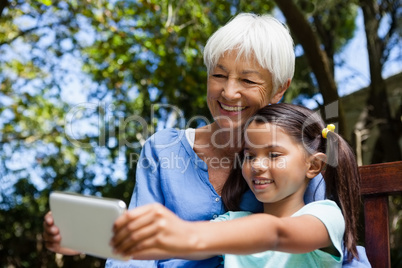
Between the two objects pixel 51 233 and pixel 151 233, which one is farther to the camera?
pixel 51 233

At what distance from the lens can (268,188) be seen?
1.61m

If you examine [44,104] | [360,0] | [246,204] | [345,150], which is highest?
[360,0]

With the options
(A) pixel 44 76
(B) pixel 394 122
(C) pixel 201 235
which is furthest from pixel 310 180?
(A) pixel 44 76

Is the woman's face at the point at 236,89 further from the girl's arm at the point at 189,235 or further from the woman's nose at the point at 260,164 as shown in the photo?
the girl's arm at the point at 189,235

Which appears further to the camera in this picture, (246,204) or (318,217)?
(246,204)

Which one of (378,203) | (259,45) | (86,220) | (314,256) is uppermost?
(259,45)

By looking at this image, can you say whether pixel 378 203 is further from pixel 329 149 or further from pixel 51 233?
pixel 51 233

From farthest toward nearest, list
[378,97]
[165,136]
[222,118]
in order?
[378,97] → [165,136] → [222,118]

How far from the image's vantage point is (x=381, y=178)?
172 centimetres

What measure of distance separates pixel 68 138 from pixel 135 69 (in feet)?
5.33

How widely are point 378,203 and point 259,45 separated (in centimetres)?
67

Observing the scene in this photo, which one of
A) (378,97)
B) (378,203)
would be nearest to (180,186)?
(378,203)

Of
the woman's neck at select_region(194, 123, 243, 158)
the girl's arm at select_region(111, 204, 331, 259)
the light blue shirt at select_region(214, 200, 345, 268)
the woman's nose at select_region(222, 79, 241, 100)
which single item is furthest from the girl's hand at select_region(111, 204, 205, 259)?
the woman's neck at select_region(194, 123, 243, 158)

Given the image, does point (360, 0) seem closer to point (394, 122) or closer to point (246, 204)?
point (394, 122)
